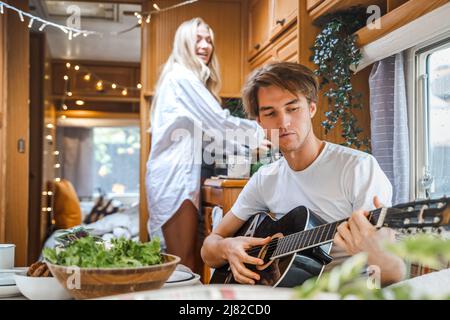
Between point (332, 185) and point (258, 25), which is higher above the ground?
point (258, 25)

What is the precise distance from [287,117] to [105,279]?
0.64m

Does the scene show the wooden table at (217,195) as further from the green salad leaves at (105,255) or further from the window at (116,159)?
the window at (116,159)

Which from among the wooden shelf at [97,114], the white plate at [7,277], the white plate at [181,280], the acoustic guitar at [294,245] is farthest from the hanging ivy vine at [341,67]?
the wooden shelf at [97,114]

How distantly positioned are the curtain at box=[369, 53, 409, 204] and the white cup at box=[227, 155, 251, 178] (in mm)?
669

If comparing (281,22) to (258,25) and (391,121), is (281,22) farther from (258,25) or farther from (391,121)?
(391,121)

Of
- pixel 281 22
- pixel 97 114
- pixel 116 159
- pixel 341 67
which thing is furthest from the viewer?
pixel 116 159

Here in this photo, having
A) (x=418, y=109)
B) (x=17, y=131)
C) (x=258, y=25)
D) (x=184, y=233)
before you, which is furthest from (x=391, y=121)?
(x=17, y=131)

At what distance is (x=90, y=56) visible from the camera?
4.91 metres

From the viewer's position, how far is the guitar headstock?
529mm

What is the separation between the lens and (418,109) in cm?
128

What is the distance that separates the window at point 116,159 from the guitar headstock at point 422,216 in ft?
18.1
